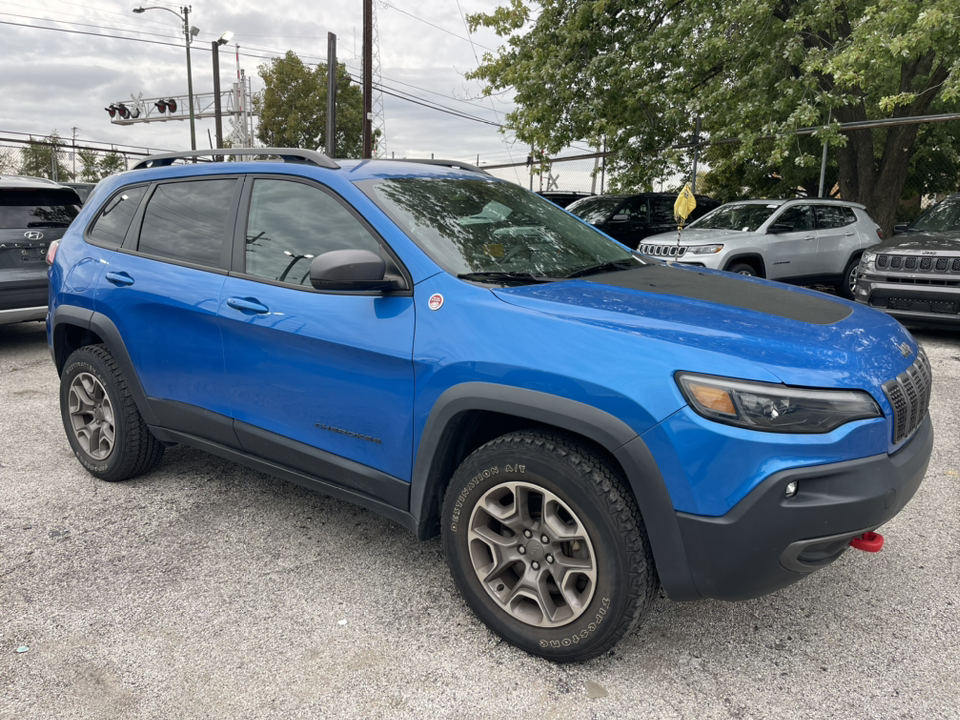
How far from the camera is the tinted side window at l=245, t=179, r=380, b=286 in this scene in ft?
10.1

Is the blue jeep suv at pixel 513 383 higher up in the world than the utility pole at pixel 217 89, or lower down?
lower down

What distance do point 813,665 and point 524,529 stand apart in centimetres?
110

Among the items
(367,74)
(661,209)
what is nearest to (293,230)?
(661,209)

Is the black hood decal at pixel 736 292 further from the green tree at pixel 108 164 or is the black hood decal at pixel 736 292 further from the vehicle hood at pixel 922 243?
the green tree at pixel 108 164

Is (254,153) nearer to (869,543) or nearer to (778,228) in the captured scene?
(869,543)

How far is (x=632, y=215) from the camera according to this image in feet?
45.3

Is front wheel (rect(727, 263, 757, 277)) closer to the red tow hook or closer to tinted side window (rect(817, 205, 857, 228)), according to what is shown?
tinted side window (rect(817, 205, 857, 228))

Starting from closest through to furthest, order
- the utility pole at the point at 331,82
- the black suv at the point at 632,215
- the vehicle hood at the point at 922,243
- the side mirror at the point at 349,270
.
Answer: the side mirror at the point at 349,270
the vehicle hood at the point at 922,243
the black suv at the point at 632,215
the utility pole at the point at 331,82

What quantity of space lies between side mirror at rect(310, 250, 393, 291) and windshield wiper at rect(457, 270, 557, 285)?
0.31 meters

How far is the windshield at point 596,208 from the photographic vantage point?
1372 centimetres

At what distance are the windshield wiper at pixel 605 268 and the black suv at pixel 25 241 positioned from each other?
6091 mm

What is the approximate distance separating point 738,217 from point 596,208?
352 cm

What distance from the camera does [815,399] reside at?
2.16 m

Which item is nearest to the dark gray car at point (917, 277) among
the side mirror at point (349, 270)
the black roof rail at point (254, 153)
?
the black roof rail at point (254, 153)
